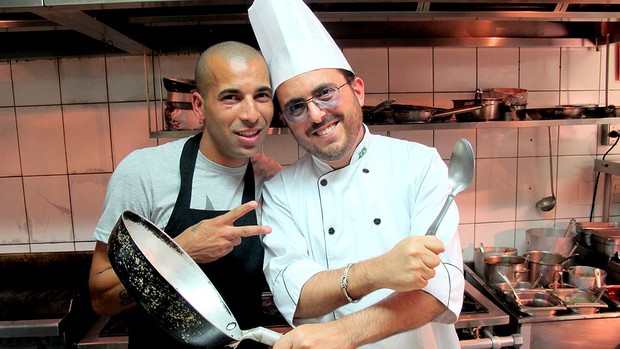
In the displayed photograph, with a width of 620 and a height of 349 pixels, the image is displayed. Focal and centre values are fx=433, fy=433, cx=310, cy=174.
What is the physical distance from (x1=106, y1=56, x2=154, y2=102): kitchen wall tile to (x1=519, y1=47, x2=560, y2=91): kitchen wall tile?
162 cm

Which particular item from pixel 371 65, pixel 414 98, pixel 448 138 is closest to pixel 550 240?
pixel 448 138

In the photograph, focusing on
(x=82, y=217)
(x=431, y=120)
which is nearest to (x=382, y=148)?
(x=431, y=120)

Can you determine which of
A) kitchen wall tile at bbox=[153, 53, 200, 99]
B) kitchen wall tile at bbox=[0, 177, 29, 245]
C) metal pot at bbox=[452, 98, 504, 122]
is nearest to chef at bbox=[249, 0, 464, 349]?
metal pot at bbox=[452, 98, 504, 122]

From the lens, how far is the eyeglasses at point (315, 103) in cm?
93

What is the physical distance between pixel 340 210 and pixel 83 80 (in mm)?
1406

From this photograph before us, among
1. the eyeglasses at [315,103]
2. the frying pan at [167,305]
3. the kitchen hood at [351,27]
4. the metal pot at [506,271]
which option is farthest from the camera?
the metal pot at [506,271]

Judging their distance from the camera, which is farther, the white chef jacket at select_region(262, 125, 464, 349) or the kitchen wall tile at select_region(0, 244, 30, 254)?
the kitchen wall tile at select_region(0, 244, 30, 254)

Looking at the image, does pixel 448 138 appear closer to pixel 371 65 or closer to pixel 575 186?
pixel 371 65

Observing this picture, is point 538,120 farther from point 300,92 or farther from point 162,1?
point 162,1

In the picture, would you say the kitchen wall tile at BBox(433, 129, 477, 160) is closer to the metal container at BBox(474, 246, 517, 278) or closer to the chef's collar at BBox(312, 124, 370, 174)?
the metal container at BBox(474, 246, 517, 278)

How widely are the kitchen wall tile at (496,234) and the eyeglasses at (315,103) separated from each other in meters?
1.39

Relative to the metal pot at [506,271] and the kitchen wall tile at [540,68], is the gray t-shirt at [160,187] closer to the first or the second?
the metal pot at [506,271]

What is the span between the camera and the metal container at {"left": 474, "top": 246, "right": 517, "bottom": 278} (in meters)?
1.87

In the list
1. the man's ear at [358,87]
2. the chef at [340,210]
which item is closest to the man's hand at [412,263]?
the chef at [340,210]
